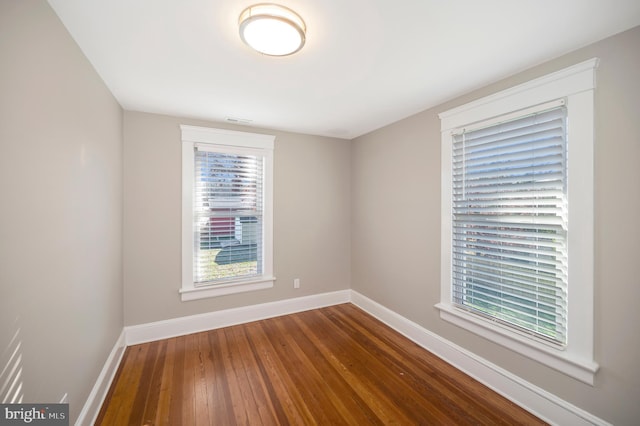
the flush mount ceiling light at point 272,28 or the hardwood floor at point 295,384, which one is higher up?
the flush mount ceiling light at point 272,28

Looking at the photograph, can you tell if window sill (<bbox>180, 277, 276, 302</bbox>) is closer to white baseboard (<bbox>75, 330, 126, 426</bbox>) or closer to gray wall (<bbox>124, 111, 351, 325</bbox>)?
gray wall (<bbox>124, 111, 351, 325</bbox>)

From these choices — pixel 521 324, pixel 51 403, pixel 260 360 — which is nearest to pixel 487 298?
pixel 521 324

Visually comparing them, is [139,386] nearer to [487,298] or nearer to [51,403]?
[51,403]

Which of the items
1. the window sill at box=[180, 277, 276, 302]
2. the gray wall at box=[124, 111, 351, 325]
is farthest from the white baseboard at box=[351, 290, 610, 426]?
the window sill at box=[180, 277, 276, 302]

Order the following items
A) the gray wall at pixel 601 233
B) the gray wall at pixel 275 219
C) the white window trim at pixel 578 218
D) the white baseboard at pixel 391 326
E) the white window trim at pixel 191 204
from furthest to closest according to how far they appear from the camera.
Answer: the white window trim at pixel 191 204, the gray wall at pixel 275 219, the white baseboard at pixel 391 326, the white window trim at pixel 578 218, the gray wall at pixel 601 233

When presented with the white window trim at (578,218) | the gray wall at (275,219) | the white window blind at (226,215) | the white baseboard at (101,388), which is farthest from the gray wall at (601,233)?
the white baseboard at (101,388)

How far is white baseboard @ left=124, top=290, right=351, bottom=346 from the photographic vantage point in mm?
2736

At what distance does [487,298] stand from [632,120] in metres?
1.46

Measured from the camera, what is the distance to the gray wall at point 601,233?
1.44m

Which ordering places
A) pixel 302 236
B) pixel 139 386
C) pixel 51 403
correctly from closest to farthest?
pixel 51 403 < pixel 139 386 < pixel 302 236

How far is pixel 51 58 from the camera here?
1.29 metres

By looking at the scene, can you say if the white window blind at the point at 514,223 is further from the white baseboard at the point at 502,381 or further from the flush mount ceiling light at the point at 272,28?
the flush mount ceiling light at the point at 272,28

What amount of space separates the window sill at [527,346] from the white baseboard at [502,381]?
210 millimetres

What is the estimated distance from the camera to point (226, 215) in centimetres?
314
